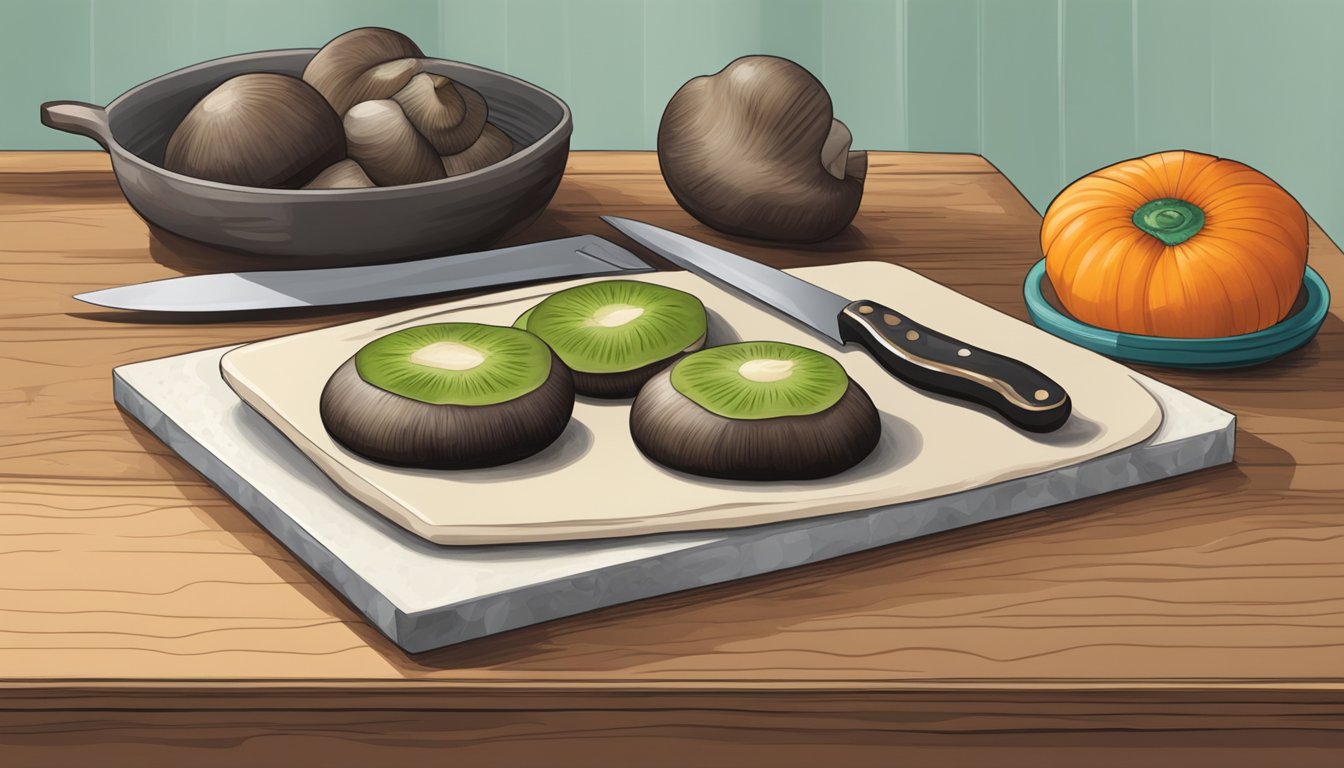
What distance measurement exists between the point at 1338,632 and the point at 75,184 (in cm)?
86

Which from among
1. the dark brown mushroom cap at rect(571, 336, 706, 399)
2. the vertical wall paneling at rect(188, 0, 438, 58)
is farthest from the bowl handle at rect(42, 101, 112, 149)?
the vertical wall paneling at rect(188, 0, 438, 58)

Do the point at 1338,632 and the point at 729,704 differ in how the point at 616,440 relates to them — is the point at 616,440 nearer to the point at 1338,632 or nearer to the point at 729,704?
the point at 729,704

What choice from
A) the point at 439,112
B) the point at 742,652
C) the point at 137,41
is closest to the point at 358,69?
the point at 439,112

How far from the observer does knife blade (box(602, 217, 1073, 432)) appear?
571mm

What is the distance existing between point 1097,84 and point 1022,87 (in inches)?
3.6

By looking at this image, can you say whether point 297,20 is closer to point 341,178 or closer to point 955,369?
point 341,178

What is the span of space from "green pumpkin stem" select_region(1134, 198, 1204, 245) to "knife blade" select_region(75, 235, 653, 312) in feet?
0.87

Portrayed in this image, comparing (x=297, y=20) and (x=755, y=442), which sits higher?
(x=297, y=20)

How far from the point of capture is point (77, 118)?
89 cm

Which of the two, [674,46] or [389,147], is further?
[674,46]

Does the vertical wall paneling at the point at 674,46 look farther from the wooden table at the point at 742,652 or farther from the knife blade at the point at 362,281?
the wooden table at the point at 742,652

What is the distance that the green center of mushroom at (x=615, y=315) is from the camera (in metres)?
0.62

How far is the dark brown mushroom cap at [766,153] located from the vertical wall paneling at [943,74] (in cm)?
83

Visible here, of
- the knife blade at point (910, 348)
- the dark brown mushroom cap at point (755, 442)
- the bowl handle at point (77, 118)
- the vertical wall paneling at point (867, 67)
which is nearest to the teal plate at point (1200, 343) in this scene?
the knife blade at point (910, 348)
